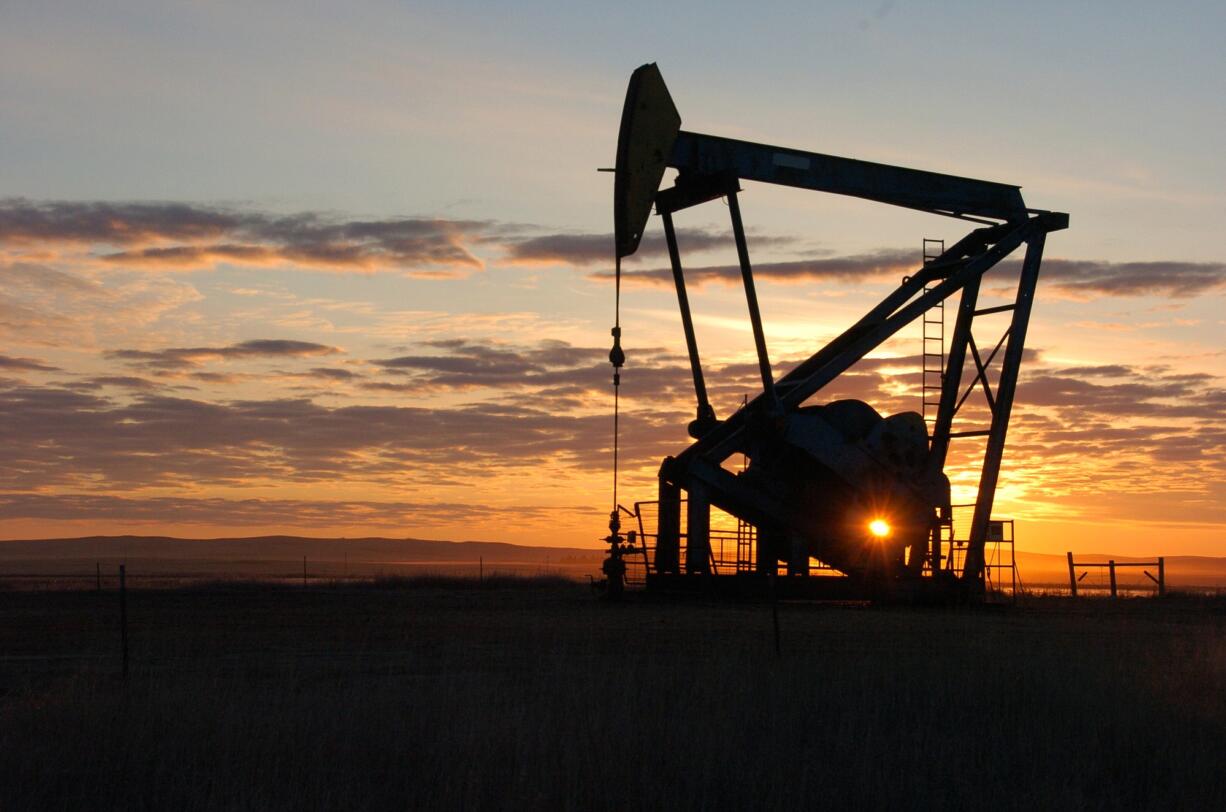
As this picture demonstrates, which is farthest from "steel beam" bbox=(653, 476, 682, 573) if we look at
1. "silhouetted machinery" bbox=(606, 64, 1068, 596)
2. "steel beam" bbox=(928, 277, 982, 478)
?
"steel beam" bbox=(928, 277, 982, 478)

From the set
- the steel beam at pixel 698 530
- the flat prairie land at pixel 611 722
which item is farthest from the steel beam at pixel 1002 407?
the flat prairie land at pixel 611 722

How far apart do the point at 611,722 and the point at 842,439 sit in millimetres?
17903

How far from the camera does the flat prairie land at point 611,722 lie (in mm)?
8875

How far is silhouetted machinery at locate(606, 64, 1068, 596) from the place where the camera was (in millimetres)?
27703

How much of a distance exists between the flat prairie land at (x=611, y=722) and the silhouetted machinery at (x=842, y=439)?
8104 millimetres

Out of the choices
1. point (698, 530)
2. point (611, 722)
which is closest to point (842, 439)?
point (698, 530)

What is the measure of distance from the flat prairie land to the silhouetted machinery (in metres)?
8.10

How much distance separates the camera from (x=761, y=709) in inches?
459

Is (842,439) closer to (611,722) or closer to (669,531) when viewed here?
(669,531)

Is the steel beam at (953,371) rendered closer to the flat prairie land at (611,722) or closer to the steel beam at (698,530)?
the steel beam at (698,530)

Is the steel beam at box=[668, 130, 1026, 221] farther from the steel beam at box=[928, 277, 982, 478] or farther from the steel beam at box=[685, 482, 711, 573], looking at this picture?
the steel beam at box=[685, 482, 711, 573]

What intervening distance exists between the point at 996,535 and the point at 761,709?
19.7 metres

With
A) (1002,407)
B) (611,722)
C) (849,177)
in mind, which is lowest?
(611,722)

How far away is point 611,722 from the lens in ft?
35.1
